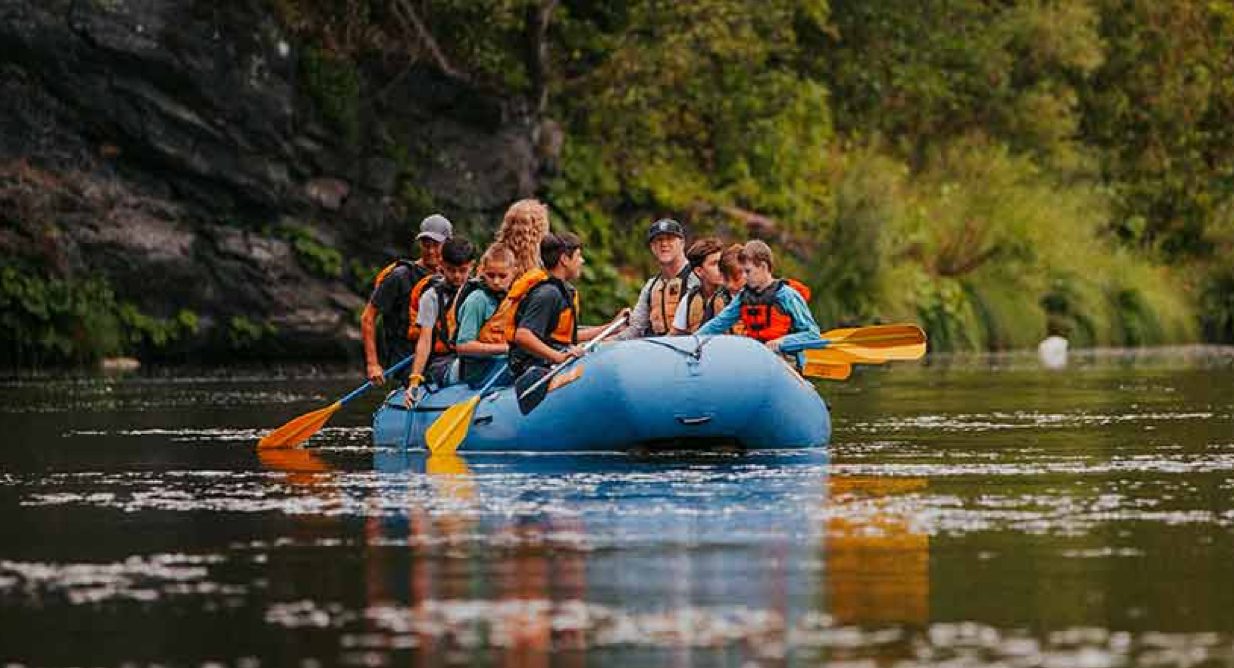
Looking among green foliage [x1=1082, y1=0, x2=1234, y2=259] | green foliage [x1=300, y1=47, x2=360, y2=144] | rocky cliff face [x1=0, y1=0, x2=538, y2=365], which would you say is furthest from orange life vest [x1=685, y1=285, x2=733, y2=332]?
green foliage [x1=1082, y1=0, x2=1234, y2=259]


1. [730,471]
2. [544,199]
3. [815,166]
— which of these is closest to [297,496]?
[730,471]

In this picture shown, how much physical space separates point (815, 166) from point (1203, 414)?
71.0 feet

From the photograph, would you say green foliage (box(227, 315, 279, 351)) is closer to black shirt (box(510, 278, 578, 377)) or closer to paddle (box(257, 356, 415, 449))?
paddle (box(257, 356, 415, 449))

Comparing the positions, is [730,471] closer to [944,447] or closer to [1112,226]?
[944,447]

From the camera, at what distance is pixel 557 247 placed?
16469mm

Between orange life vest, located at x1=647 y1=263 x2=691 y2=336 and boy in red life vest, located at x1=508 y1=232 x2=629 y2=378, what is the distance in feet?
5.28

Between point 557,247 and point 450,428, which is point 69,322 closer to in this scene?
point 450,428

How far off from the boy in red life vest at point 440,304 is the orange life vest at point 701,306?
1415 millimetres

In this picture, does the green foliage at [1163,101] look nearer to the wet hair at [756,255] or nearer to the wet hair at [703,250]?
the wet hair at [703,250]

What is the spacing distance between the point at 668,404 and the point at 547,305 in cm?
107

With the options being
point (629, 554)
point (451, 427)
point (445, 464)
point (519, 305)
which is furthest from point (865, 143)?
point (629, 554)

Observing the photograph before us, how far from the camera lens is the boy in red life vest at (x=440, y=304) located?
17578 mm

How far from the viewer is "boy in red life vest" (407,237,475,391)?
57.7 ft

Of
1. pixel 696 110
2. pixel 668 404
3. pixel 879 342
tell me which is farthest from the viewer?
pixel 696 110
